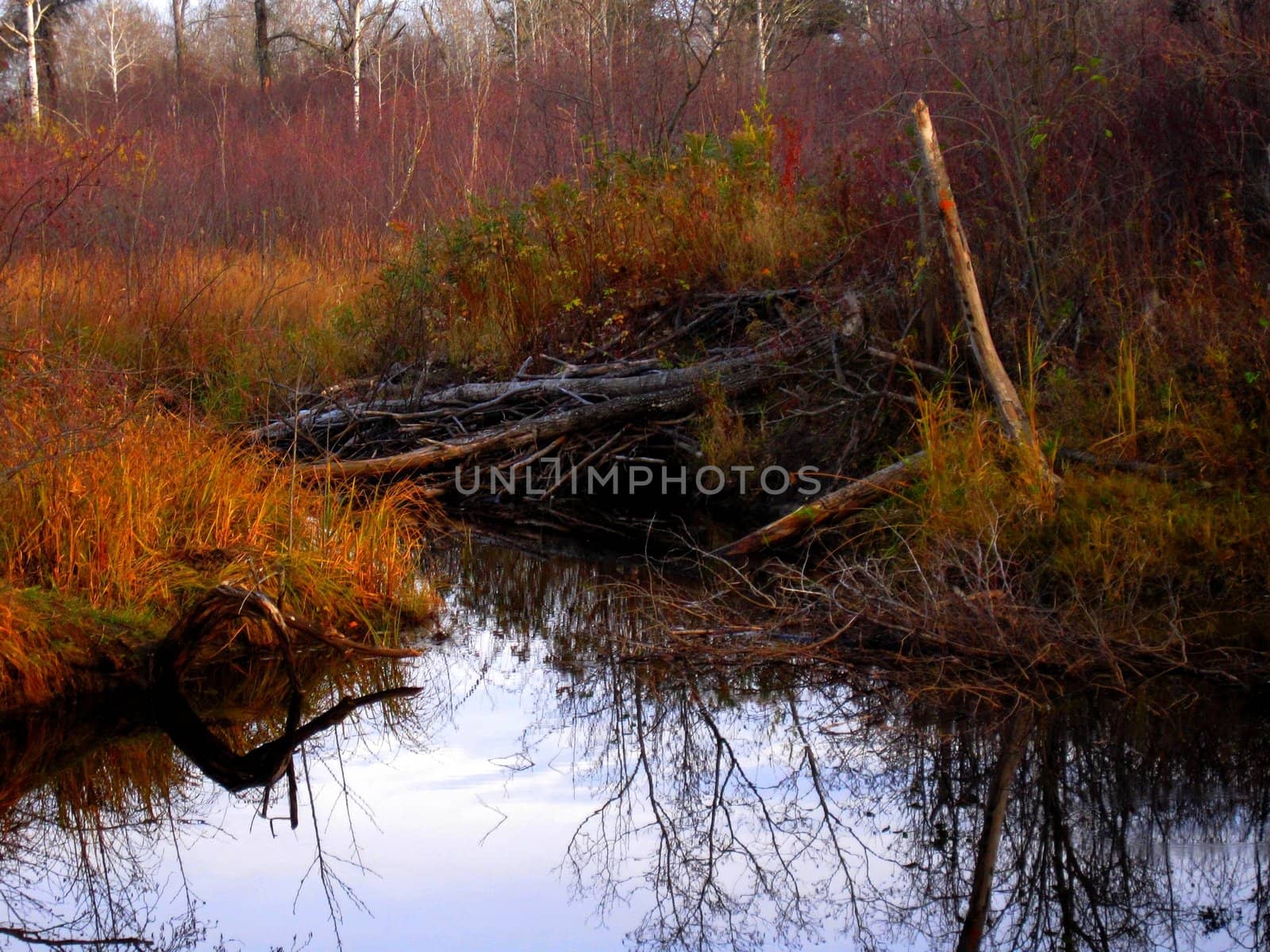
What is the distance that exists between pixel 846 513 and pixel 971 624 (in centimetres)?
191

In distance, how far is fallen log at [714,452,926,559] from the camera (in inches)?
264

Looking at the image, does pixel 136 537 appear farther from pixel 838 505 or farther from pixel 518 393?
pixel 518 393

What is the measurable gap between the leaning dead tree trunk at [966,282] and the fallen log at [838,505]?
501 millimetres

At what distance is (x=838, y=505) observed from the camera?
22.5 feet

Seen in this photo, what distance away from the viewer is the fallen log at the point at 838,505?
671 centimetres

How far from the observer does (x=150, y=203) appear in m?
13.6

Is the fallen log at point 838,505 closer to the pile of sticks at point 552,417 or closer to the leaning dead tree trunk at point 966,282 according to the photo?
the leaning dead tree trunk at point 966,282

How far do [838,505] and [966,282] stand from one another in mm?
1277

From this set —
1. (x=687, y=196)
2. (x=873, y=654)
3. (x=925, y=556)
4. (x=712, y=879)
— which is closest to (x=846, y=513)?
(x=925, y=556)

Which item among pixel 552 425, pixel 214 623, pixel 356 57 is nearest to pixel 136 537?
pixel 214 623

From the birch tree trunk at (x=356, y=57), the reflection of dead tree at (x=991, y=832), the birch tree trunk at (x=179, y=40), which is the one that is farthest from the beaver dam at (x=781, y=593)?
the birch tree trunk at (x=179, y=40)

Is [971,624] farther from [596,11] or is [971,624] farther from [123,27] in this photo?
[123,27]

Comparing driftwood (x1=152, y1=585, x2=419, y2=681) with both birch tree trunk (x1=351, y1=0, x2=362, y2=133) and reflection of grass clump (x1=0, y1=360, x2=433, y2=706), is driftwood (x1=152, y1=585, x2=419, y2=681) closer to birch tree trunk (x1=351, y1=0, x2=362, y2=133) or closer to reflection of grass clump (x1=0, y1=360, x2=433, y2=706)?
reflection of grass clump (x1=0, y1=360, x2=433, y2=706)

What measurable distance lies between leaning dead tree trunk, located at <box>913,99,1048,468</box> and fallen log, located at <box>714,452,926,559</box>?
1.64ft
